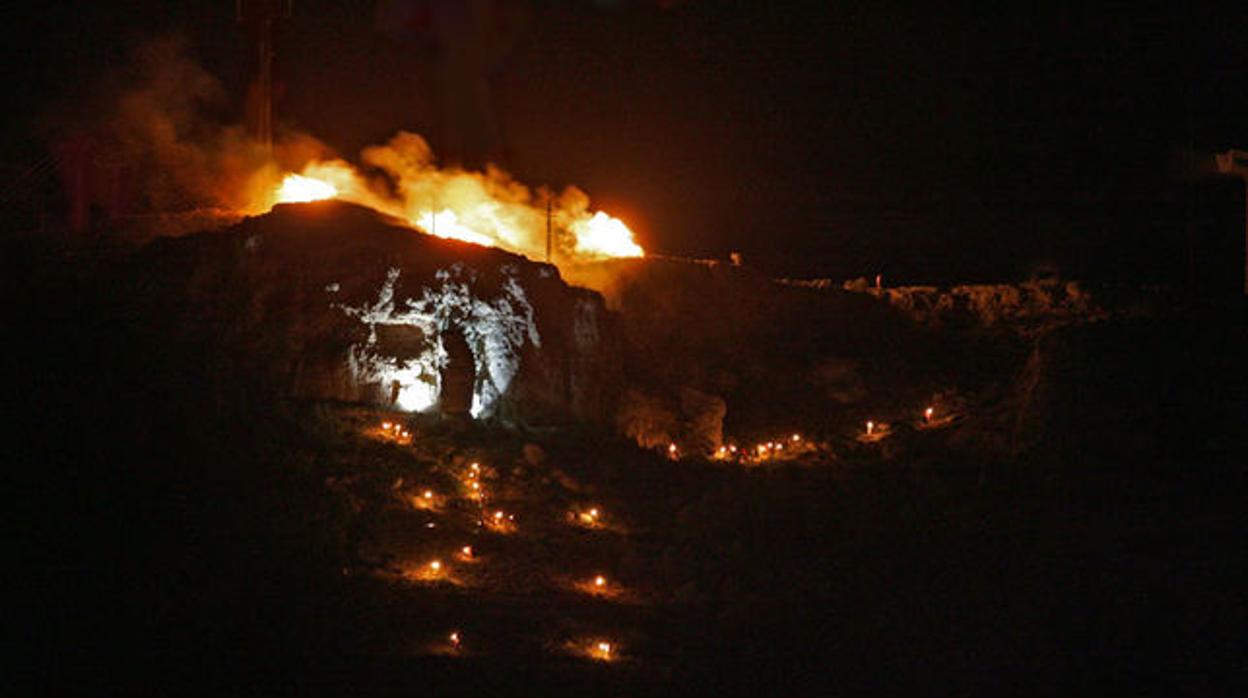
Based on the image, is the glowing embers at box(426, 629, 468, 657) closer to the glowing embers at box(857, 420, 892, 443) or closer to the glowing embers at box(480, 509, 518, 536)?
the glowing embers at box(480, 509, 518, 536)

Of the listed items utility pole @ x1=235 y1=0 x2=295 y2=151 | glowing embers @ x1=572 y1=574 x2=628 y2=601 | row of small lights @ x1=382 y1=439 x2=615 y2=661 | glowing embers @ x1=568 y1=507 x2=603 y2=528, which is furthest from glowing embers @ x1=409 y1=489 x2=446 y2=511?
utility pole @ x1=235 y1=0 x2=295 y2=151

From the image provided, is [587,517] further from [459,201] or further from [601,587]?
[459,201]

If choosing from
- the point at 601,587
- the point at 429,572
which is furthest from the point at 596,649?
the point at 429,572

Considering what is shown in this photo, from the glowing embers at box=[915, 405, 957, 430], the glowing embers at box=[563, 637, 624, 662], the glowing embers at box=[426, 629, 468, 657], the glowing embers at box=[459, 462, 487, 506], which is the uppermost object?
the glowing embers at box=[915, 405, 957, 430]

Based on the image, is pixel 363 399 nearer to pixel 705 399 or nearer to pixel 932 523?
pixel 705 399

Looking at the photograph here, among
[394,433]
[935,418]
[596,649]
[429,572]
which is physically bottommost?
[596,649]

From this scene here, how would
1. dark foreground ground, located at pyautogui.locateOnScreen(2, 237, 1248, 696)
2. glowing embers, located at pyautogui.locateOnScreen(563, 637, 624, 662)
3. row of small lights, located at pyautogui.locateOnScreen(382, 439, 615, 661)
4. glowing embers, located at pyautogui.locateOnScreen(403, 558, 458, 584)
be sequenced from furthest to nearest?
glowing embers, located at pyautogui.locateOnScreen(403, 558, 458, 584)
row of small lights, located at pyautogui.locateOnScreen(382, 439, 615, 661)
glowing embers, located at pyautogui.locateOnScreen(563, 637, 624, 662)
dark foreground ground, located at pyautogui.locateOnScreen(2, 237, 1248, 696)

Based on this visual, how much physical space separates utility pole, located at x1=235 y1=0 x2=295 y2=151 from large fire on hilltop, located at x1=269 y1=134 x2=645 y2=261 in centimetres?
141

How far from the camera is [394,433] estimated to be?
1909 cm

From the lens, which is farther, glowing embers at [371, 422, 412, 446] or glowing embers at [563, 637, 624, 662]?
glowing embers at [371, 422, 412, 446]

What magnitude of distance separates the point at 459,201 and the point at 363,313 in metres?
6.97

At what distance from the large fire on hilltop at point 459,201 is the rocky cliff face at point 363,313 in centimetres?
327

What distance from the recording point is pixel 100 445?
49.8 ft

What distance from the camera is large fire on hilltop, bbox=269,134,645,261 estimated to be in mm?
25250
